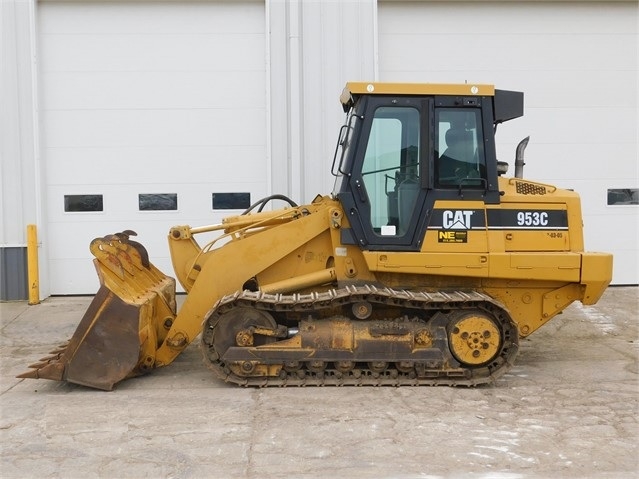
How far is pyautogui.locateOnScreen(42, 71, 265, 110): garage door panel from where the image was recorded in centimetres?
912

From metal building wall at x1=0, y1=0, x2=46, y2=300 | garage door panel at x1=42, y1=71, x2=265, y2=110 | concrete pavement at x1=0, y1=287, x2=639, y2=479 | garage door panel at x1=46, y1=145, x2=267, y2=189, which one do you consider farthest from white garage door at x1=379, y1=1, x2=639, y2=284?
metal building wall at x1=0, y1=0, x2=46, y2=300

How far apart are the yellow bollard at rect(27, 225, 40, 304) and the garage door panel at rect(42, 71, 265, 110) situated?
1910 mm

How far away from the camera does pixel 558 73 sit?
30.7ft

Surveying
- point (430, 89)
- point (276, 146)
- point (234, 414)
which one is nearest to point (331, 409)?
point (234, 414)

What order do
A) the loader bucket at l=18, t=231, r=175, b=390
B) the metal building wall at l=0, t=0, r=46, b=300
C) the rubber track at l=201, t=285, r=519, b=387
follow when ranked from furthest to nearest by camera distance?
1. the metal building wall at l=0, t=0, r=46, b=300
2. the rubber track at l=201, t=285, r=519, b=387
3. the loader bucket at l=18, t=231, r=175, b=390

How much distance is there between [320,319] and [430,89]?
220 cm

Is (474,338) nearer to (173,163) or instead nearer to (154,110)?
(173,163)

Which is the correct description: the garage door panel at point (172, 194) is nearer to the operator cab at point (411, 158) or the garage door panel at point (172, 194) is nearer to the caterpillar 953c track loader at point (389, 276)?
the caterpillar 953c track loader at point (389, 276)

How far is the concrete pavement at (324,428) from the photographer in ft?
12.8

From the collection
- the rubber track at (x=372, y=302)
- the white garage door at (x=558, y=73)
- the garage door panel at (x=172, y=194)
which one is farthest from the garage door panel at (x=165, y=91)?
the rubber track at (x=372, y=302)

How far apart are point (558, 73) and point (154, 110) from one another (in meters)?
5.88

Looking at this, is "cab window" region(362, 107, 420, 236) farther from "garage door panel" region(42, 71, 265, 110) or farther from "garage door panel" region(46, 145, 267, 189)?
"garage door panel" region(42, 71, 265, 110)

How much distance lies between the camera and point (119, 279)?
562cm

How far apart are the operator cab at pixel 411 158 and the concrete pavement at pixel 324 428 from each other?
144cm
